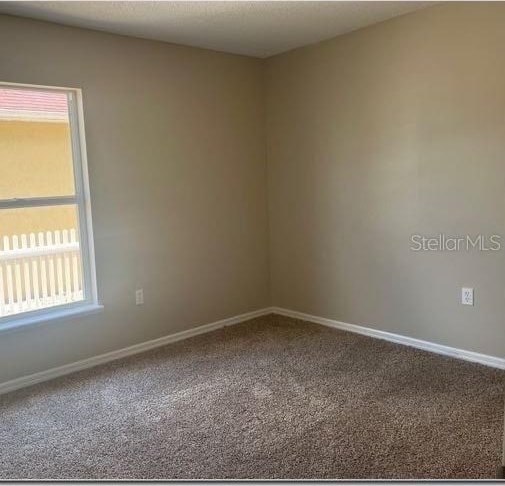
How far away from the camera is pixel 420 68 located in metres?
3.37

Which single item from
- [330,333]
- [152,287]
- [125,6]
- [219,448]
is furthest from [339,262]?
[125,6]

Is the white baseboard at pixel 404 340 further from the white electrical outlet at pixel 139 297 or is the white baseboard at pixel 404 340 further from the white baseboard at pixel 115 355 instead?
the white electrical outlet at pixel 139 297

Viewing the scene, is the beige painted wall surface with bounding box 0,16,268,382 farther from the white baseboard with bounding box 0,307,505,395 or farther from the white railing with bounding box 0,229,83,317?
the white railing with bounding box 0,229,83,317

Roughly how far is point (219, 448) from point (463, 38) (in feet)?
9.04

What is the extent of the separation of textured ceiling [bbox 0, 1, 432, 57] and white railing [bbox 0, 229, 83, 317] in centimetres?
136

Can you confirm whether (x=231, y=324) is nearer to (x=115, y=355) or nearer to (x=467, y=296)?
(x=115, y=355)

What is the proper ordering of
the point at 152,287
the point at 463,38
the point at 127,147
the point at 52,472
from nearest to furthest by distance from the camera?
the point at 52,472 → the point at 463,38 → the point at 127,147 → the point at 152,287

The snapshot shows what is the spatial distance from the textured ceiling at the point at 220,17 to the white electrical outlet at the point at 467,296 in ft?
6.02

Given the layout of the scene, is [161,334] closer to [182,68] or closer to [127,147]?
[127,147]

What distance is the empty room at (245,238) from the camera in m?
2.54

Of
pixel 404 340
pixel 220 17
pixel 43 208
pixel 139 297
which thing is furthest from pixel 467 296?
pixel 43 208

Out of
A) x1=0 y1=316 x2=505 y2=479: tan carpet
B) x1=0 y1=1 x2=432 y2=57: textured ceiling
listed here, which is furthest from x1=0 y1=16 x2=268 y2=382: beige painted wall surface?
x1=0 y1=316 x2=505 y2=479: tan carpet

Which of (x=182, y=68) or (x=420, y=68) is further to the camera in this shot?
(x=182, y=68)

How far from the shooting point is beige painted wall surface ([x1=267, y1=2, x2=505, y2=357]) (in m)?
3.16
